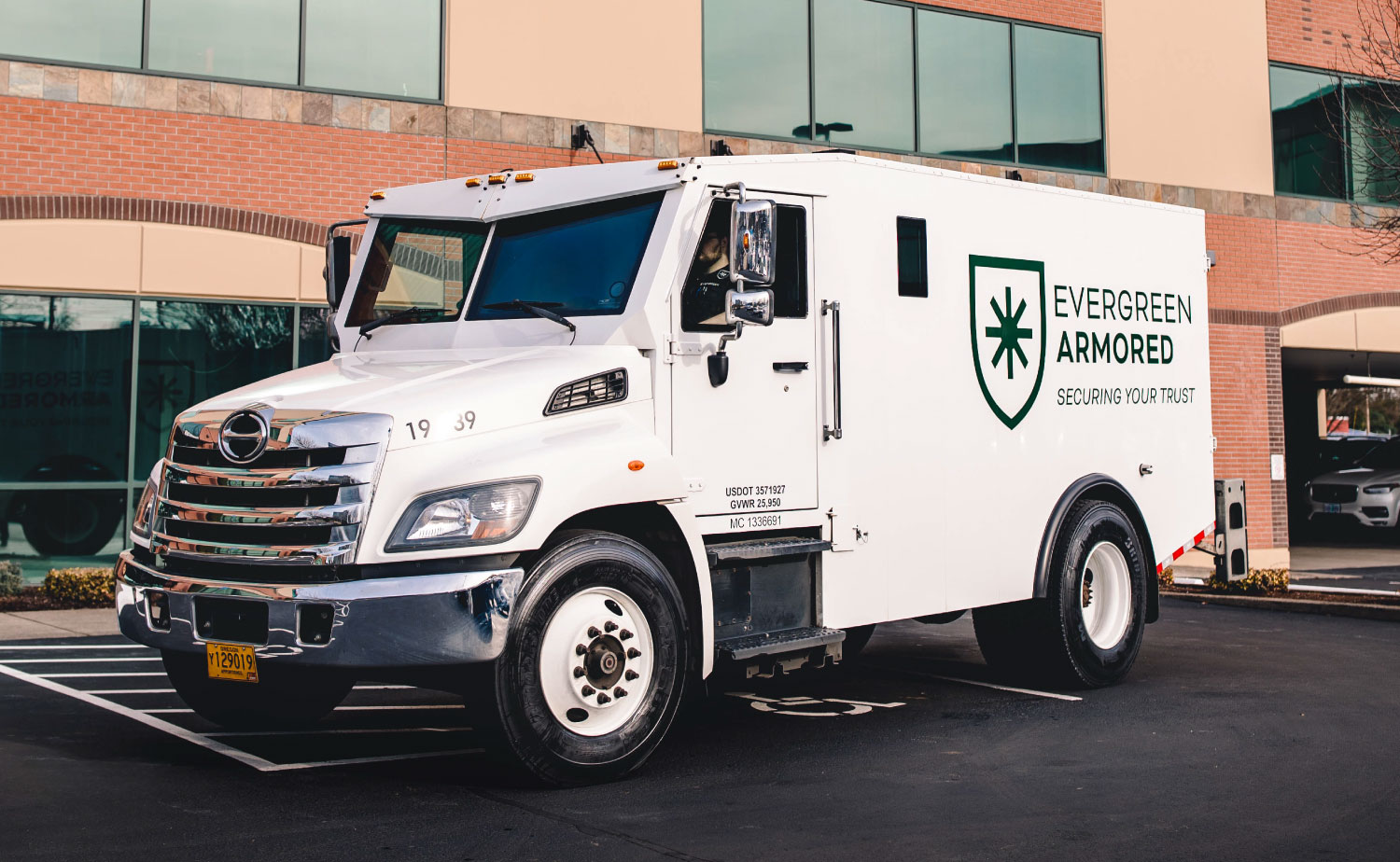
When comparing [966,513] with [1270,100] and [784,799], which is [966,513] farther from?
[1270,100]

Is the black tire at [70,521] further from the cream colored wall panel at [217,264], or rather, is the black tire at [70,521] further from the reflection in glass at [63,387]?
the cream colored wall panel at [217,264]

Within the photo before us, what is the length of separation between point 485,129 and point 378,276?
8.88m

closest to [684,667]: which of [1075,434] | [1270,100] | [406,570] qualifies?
[406,570]

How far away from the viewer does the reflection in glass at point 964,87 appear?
1966 centimetres

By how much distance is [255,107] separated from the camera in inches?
612

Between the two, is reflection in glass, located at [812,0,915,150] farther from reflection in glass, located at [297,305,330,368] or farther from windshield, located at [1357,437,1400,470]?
windshield, located at [1357,437,1400,470]

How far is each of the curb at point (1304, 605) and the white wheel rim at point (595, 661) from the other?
388 inches

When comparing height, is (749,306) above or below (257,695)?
above

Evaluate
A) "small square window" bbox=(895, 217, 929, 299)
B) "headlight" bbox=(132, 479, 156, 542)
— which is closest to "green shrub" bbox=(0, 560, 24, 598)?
"headlight" bbox=(132, 479, 156, 542)

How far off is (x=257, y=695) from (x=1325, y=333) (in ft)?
64.1

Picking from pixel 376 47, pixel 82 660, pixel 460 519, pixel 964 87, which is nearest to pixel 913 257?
pixel 460 519

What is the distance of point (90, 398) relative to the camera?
1512 centimetres

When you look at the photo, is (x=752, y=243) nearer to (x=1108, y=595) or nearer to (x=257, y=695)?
(x=257, y=695)

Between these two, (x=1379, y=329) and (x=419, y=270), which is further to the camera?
(x=1379, y=329)
